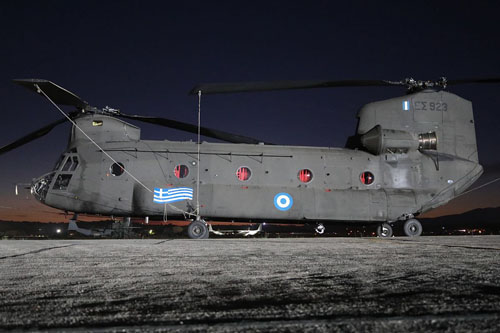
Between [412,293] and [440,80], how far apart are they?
14.6 metres

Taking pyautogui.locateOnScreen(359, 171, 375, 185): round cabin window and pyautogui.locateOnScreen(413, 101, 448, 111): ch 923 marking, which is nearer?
pyautogui.locateOnScreen(359, 171, 375, 185): round cabin window

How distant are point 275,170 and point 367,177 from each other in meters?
3.85

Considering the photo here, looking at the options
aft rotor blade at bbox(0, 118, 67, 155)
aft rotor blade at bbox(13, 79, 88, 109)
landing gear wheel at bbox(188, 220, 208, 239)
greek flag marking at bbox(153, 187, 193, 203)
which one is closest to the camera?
aft rotor blade at bbox(13, 79, 88, 109)

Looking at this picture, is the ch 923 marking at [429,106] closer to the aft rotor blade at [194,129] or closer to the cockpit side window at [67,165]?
the aft rotor blade at [194,129]

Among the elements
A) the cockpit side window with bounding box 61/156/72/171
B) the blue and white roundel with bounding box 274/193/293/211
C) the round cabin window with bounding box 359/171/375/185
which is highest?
the cockpit side window with bounding box 61/156/72/171

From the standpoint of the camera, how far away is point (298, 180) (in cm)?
1345

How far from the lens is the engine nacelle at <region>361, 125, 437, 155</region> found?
1368cm

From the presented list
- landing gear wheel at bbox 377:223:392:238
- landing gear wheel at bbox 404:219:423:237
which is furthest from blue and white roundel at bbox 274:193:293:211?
landing gear wheel at bbox 404:219:423:237

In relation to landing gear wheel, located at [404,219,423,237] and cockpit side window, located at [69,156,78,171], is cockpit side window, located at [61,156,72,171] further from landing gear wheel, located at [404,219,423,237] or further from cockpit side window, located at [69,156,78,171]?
landing gear wheel, located at [404,219,423,237]

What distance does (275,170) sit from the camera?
13391 millimetres

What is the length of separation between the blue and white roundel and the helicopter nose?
883 centimetres

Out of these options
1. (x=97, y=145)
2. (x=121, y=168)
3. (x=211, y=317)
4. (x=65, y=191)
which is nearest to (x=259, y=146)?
(x=121, y=168)

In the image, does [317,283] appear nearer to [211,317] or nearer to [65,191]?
[211,317]

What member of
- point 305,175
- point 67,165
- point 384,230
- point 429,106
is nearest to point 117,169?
point 67,165
